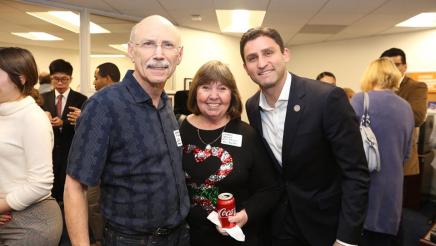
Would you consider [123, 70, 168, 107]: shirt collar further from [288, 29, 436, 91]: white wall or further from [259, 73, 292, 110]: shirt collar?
[288, 29, 436, 91]: white wall

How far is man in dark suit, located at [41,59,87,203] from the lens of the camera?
3252 mm

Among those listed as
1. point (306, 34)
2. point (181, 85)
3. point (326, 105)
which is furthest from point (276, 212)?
point (306, 34)

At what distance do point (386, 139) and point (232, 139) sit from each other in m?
1.35

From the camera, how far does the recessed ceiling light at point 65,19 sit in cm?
468

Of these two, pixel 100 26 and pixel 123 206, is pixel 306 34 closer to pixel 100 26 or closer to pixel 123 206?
pixel 100 26

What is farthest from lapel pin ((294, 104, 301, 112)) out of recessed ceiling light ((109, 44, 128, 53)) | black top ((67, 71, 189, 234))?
recessed ceiling light ((109, 44, 128, 53))

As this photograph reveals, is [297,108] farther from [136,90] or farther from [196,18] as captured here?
[196,18]

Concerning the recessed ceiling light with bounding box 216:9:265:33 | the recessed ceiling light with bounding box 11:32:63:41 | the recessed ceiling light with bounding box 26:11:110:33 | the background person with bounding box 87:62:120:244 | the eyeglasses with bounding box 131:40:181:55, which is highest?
the recessed ceiling light with bounding box 216:9:265:33

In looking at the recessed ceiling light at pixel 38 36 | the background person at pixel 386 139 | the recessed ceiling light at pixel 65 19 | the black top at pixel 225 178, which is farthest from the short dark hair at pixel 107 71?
the recessed ceiling light at pixel 38 36

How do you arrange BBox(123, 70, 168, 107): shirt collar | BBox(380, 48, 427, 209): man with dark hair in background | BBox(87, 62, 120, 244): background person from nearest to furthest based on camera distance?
BBox(123, 70, 168, 107): shirt collar, BBox(87, 62, 120, 244): background person, BBox(380, 48, 427, 209): man with dark hair in background

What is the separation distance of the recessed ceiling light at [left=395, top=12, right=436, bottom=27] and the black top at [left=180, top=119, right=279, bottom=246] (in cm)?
464

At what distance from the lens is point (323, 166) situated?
146 cm

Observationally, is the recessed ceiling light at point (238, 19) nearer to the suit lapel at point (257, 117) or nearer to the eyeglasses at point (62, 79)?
the eyeglasses at point (62, 79)

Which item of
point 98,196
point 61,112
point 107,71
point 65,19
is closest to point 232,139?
point 98,196
